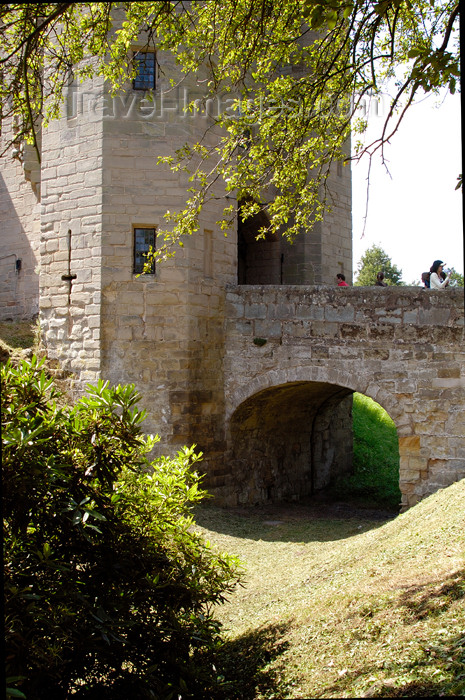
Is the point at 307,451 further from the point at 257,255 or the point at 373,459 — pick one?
the point at 257,255

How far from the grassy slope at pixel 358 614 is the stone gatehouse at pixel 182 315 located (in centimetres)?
190

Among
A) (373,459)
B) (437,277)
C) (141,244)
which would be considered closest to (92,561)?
(141,244)

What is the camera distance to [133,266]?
10219 millimetres

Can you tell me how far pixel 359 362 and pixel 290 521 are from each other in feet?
9.55

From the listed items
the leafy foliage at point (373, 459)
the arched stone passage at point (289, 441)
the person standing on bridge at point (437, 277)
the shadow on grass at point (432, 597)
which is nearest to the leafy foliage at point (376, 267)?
the leafy foliage at point (373, 459)

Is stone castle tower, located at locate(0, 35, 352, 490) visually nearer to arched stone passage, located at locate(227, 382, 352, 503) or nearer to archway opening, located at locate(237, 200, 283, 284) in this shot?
arched stone passage, located at locate(227, 382, 352, 503)

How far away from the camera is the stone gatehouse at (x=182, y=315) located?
964cm

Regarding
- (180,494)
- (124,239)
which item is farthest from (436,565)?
(124,239)

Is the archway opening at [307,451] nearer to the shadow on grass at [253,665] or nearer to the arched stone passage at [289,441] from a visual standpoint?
the arched stone passage at [289,441]

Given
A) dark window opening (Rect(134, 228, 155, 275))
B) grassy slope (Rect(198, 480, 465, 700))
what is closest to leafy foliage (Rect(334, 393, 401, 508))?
grassy slope (Rect(198, 480, 465, 700))

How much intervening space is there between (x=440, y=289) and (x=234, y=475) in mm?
4437

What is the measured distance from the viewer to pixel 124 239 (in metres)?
10.1

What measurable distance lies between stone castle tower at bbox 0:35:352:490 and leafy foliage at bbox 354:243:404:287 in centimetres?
2721

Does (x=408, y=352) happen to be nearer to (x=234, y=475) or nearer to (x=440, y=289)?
(x=440, y=289)
